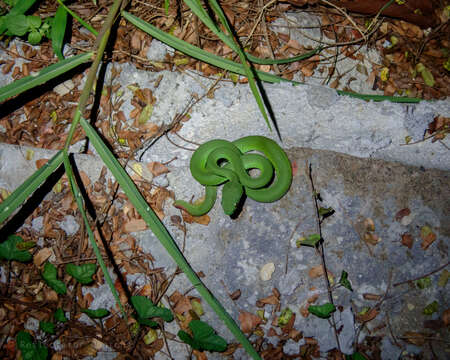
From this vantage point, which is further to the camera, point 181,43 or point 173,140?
point 173,140

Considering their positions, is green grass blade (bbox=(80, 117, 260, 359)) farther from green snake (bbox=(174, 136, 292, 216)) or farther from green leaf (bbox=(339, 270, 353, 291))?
green leaf (bbox=(339, 270, 353, 291))

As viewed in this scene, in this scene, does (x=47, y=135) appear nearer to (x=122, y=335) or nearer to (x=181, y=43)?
(x=181, y=43)

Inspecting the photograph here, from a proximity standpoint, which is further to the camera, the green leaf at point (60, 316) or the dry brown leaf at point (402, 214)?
the dry brown leaf at point (402, 214)

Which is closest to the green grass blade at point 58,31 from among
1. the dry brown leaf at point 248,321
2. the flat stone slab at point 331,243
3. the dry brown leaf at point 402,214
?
the flat stone slab at point 331,243

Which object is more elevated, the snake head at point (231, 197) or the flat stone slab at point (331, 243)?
the snake head at point (231, 197)

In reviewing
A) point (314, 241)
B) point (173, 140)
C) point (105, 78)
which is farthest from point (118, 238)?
point (314, 241)

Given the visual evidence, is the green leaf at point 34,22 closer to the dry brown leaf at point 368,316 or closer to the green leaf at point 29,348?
the green leaf at point 29,348
